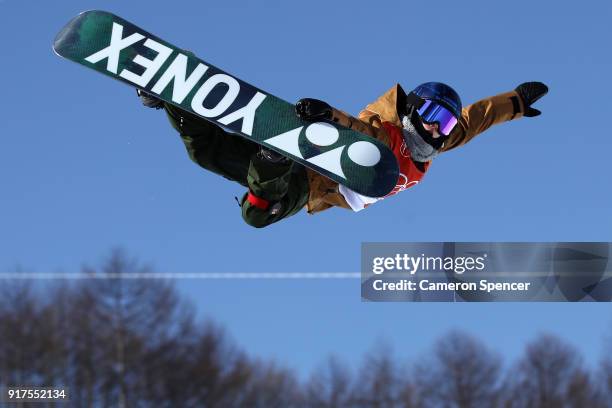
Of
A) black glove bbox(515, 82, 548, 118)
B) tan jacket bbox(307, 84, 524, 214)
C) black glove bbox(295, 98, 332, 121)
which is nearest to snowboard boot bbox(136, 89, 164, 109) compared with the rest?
black glove bbox(295, 98, 332, 121)

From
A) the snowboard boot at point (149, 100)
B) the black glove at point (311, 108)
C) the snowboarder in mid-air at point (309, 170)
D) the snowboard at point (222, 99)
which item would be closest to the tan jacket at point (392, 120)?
the snowboarder in mid-air at point (309, 170)

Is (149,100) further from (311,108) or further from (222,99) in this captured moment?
(311,108)

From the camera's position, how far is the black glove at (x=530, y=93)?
6.81 metres

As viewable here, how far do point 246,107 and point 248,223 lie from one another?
2.55 feet

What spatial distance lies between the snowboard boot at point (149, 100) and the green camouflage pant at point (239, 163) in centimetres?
7

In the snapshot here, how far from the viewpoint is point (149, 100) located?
6.25 metres

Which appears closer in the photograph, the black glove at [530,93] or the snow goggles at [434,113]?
the snow goggles at [434,113]

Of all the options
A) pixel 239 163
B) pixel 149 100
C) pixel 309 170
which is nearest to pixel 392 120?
pixel 309 170

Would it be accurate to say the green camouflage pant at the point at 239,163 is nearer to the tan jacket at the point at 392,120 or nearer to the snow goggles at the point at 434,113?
the tan jacket at the point at 392,120

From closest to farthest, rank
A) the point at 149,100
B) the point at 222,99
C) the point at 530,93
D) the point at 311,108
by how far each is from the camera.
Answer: the point at 311,108 < the point at 222,99 < the point at 149,100 < the point at 530,93

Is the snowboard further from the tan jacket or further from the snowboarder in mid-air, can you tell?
the tan jacket

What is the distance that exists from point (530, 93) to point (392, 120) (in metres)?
1.08

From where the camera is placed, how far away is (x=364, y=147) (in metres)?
5.98

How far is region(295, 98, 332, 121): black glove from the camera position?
19.6 ft
